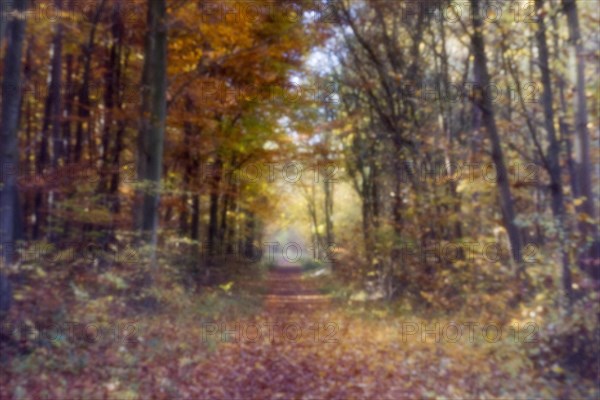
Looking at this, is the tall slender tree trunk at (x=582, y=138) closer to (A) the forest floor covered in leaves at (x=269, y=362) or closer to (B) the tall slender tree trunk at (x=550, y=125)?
Result: (B) the tall slender tree trunk at (x=550, y=125)

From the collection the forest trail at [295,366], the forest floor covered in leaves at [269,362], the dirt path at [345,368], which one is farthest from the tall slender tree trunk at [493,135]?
the forest trail at [295,366]

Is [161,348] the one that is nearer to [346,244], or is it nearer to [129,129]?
[129,129]

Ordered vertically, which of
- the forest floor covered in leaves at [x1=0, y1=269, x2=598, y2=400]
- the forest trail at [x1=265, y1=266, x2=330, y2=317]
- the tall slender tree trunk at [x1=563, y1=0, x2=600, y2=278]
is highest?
the tall slender tree trunk at [x1=563, y1=0, x2=600, y2=278]

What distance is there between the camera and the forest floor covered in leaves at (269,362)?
8.52m

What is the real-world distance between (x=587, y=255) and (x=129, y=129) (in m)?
16.4

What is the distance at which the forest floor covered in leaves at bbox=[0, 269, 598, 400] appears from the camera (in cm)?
852

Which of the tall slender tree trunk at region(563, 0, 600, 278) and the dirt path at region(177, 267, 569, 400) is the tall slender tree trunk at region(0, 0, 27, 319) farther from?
the tall slender tree trunk at region(563, 0, 600, 278)

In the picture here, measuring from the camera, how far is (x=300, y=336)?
1411 cm

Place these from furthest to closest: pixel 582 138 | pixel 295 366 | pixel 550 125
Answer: pixel 550 125, pixel 295 366, pixel 582 138

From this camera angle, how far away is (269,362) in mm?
11273

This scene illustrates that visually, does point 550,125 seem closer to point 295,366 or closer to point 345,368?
point 345,368

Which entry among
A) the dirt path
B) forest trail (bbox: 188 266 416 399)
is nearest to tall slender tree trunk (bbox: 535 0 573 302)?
the dirt path

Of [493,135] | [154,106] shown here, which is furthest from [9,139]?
[493,135]

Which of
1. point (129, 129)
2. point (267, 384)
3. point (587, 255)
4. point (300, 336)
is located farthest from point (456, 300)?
point (129, 129)
